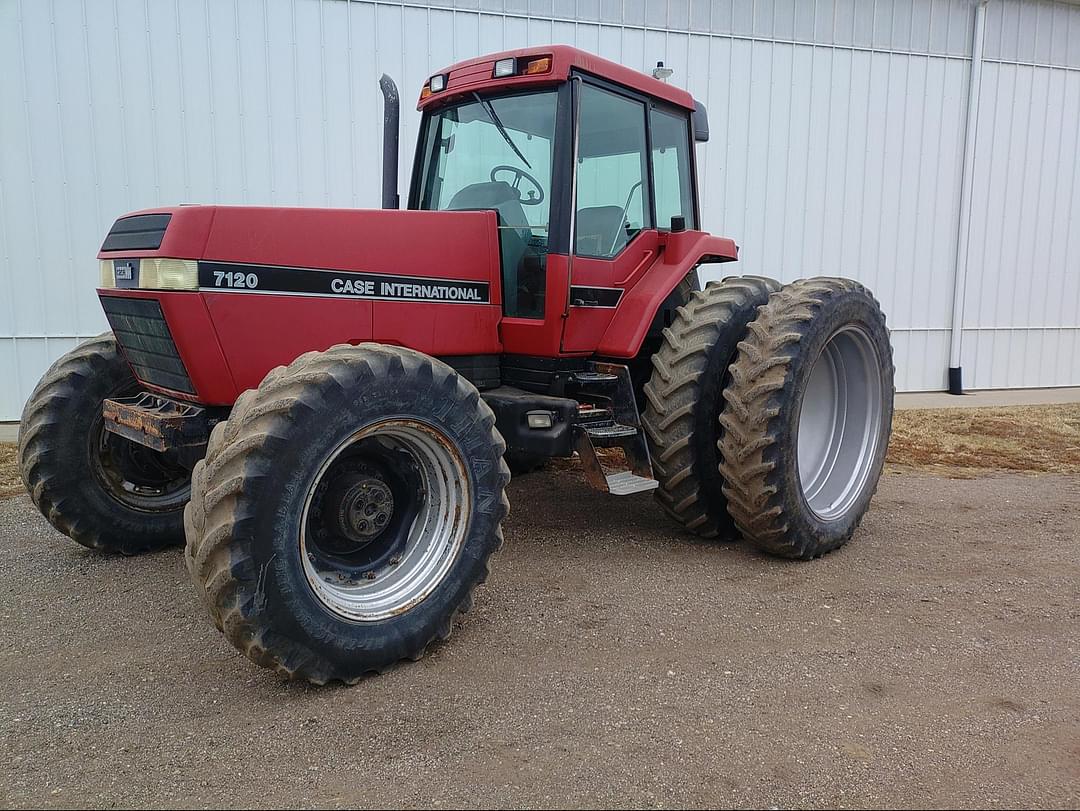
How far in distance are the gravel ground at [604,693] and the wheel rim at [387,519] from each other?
1.08ft

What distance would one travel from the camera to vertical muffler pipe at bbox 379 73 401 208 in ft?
14.3

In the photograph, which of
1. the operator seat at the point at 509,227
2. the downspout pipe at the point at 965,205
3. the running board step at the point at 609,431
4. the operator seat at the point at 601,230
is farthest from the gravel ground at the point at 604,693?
the downspout pipe at the point at 965,205

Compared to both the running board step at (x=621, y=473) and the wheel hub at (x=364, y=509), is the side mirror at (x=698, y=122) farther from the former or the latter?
the wheel hub at (x=364, y=509)

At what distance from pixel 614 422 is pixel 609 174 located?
4.40 feet

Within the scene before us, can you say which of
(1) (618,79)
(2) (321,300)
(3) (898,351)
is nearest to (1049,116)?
(3) (898,351)

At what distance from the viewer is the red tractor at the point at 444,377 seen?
293 cm

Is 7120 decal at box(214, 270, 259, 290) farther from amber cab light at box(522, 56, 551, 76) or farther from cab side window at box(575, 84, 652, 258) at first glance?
amber cab light at box(522, 56, 551, 76)

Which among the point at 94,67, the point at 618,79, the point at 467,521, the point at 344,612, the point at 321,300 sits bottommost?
the point at 344,612

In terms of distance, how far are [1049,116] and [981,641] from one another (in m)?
9.78

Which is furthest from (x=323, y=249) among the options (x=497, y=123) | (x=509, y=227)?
(x=497, y=123)

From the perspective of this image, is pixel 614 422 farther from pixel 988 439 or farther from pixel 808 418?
pixel 988 439

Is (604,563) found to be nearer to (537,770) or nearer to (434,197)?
(537,770)

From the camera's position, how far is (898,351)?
10.4m

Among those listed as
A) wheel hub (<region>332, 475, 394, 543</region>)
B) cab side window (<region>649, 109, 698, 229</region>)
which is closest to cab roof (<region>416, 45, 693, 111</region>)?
cab side window (<region>649, 109, 698, 229</region>)
